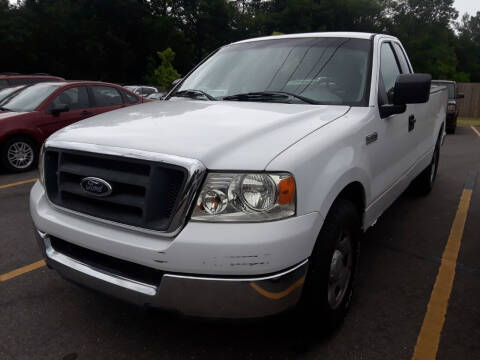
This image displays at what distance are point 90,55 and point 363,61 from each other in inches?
1914

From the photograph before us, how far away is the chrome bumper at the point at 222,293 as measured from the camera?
1984 millimetres

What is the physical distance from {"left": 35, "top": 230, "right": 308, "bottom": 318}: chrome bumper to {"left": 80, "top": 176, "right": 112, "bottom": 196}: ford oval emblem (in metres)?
0.46

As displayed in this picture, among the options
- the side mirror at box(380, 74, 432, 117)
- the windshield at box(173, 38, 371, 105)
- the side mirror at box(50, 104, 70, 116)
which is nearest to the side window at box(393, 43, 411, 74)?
the windshield at box(173, 38, 371, 105)

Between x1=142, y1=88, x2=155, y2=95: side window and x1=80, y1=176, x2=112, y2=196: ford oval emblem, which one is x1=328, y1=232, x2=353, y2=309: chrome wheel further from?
x1=142, y1=88, x2=155, y2=95: side window

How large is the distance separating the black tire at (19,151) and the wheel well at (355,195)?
259 inches

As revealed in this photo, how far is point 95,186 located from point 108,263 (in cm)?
41

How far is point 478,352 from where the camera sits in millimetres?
2506

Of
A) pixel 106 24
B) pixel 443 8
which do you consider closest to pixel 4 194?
pixel 106 24

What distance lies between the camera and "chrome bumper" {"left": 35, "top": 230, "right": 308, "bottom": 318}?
1.98m

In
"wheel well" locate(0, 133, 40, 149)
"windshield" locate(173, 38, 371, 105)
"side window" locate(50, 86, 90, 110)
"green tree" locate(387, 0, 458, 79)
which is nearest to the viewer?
"windshield" locate(173, 38, 371, 105)

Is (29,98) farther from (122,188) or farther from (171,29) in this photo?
(171,29)

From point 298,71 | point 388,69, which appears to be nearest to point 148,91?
point 388,69

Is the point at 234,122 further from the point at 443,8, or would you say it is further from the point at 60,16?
the point at 443,8

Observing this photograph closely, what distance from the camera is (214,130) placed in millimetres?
2396
